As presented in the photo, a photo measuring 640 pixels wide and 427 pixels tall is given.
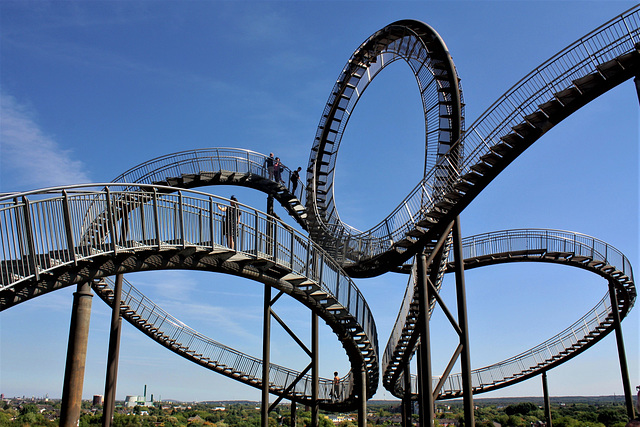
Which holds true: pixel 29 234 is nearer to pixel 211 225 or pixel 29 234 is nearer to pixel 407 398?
pixel 211 225

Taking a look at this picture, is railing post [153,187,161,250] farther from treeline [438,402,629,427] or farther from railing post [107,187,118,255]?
treeline [438,402,629,427]

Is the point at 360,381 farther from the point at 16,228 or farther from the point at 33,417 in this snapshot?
the point at 33,417

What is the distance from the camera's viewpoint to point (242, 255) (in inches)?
429

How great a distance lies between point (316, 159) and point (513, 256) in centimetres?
823

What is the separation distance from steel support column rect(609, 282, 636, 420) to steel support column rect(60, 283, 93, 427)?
17.5 metres

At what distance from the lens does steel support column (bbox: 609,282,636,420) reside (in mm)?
19047

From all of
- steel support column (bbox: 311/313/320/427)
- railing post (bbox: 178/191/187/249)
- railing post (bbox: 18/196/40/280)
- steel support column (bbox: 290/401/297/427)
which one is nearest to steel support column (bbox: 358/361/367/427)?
steel support column (bbox: 311/313/320/427)

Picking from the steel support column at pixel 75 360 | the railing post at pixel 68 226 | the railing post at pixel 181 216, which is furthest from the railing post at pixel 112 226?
the steel support column at pixel 75 360

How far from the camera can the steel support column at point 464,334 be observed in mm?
12703

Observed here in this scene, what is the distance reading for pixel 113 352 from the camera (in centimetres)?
1628

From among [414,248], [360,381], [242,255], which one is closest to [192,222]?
[242,255]

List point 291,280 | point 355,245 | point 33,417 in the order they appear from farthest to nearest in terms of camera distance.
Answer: point 33,417 < point 355,245 < point 291,280

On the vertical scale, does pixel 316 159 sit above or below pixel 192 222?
above

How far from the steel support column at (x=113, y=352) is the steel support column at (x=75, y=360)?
11.7 ft
